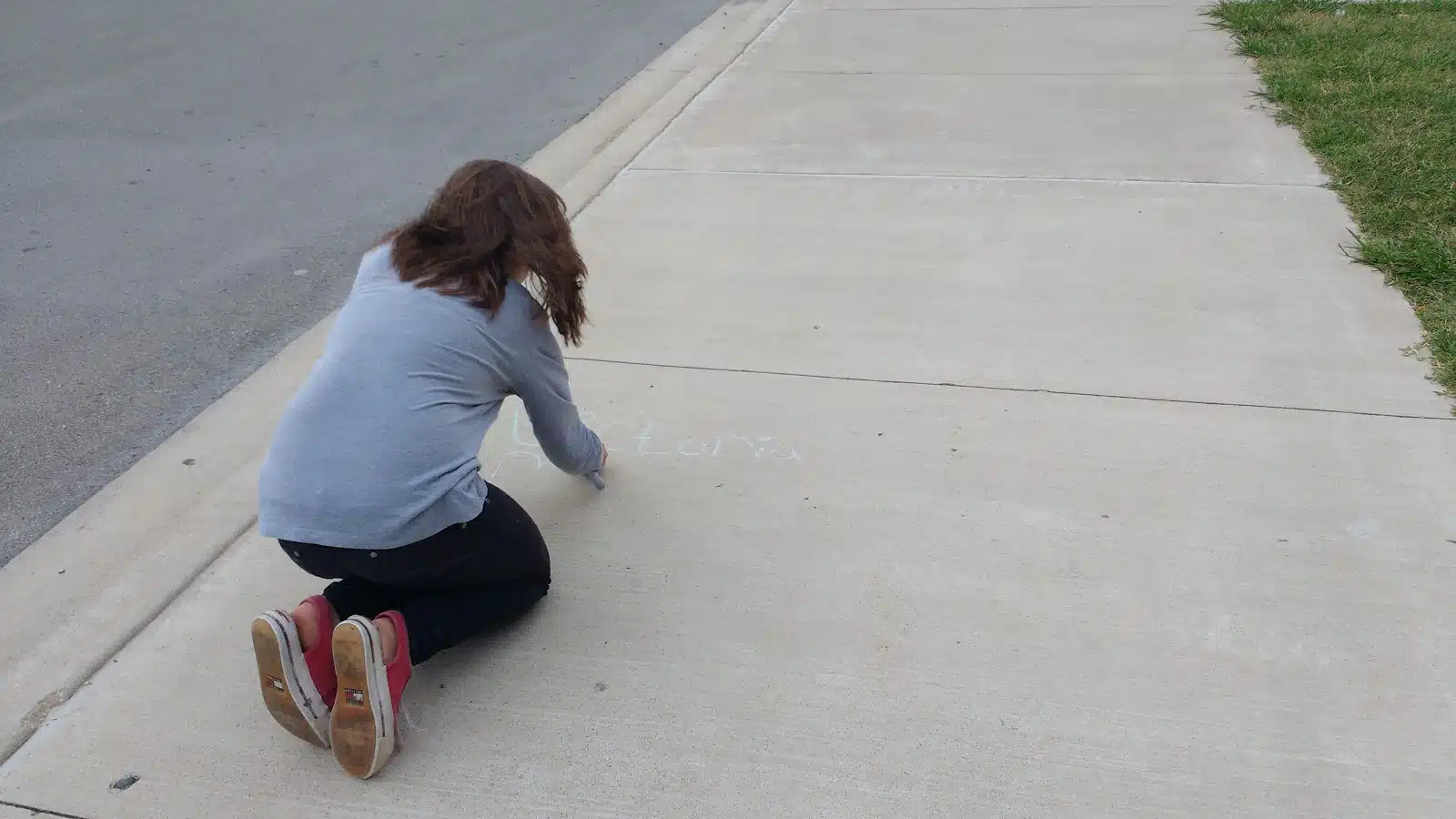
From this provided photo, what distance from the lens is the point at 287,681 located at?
227 cm

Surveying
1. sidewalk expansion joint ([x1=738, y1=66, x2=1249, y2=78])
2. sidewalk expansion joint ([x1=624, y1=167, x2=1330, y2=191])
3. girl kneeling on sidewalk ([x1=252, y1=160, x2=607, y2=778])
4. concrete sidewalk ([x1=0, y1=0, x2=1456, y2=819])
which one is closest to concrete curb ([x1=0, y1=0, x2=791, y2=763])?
concrete sidewalk ([x1=0, y1=0, x2=1456, y2=819])

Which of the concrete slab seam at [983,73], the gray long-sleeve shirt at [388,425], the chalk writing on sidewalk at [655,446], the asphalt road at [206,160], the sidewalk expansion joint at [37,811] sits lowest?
the asphalt road at [206,160]

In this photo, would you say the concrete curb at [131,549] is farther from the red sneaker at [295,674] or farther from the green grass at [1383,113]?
the green grass at [1383,113]

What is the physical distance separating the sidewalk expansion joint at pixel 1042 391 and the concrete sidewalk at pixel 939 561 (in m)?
0.01

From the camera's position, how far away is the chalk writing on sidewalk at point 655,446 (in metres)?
3.38

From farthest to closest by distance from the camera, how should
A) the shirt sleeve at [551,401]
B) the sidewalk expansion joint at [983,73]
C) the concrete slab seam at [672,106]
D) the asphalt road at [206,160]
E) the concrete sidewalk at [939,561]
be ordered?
the sidewalk expansion joint at [983,73] < the concrete slab seam at [672,106] < the asphalt road at [206,160] < the shirt sleeve at [551,401] < the concrete sidewalk at [939,561]

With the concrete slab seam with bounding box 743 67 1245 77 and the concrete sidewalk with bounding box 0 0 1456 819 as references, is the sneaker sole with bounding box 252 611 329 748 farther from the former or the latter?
the concrete slab seam with bounding box 743 67 1245 77

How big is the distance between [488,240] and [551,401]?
0.43 meters

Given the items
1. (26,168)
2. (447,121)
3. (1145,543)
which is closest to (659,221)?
(447,121)

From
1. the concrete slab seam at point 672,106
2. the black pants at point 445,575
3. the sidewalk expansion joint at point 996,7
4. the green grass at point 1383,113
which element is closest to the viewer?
the black pants at point 445,575

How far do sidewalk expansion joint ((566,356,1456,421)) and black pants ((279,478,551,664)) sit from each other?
1.27 m

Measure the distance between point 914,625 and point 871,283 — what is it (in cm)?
193

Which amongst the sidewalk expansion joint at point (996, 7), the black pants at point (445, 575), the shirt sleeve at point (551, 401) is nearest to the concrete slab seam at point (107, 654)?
the black pants at point (445, 575)

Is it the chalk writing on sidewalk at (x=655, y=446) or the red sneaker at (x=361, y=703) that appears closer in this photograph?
the red sneaker at (x=361, y=703)
